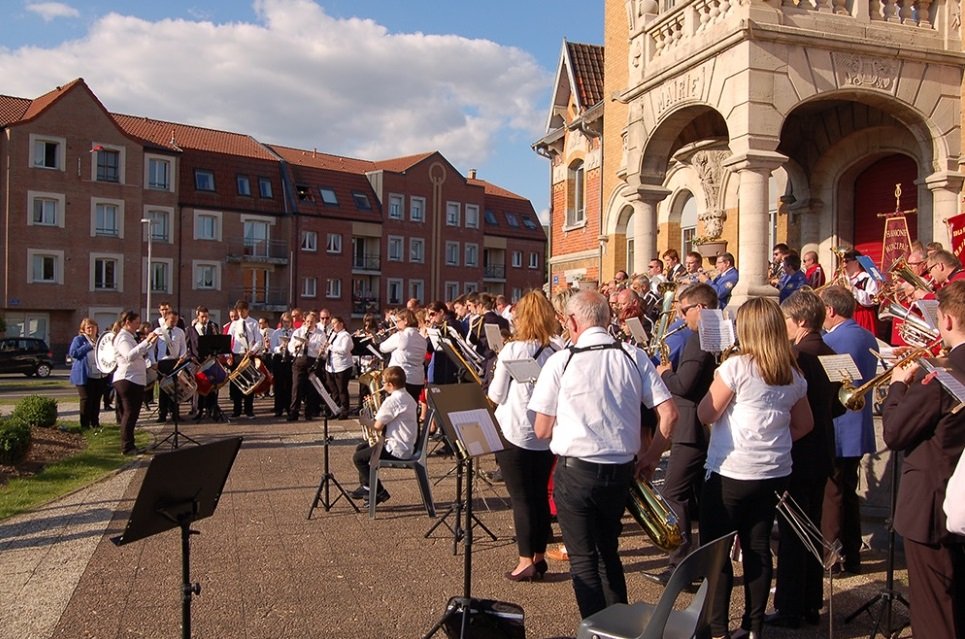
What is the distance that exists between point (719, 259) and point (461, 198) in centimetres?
5176

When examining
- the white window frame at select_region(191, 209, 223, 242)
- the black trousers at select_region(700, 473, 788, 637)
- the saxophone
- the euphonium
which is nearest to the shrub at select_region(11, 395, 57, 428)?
the saxophone

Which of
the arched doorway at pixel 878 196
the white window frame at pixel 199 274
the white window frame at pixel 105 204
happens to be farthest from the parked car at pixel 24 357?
the arched doorway at pixel 878 196

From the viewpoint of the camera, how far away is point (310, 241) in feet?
176

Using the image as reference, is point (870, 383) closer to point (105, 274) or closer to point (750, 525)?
point (750, 525)

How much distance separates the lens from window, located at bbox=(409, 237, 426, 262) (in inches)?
2338

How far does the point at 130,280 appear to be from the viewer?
4656 cm

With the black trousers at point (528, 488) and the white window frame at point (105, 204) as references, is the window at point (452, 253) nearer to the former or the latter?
the white window frame at point (105, 204)

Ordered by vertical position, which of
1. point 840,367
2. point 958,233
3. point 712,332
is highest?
point 958,233

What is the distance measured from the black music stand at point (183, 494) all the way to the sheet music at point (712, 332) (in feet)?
9.57

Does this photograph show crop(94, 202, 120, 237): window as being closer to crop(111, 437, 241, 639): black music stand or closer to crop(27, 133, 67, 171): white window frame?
crop(27, 133, 67, 171): white window frame

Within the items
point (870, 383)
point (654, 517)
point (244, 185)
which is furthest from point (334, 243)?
point (870, 383)

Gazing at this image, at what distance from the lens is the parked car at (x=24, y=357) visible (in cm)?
3195

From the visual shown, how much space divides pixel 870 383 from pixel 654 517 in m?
1.47

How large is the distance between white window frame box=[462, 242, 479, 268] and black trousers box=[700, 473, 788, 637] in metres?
57.6
